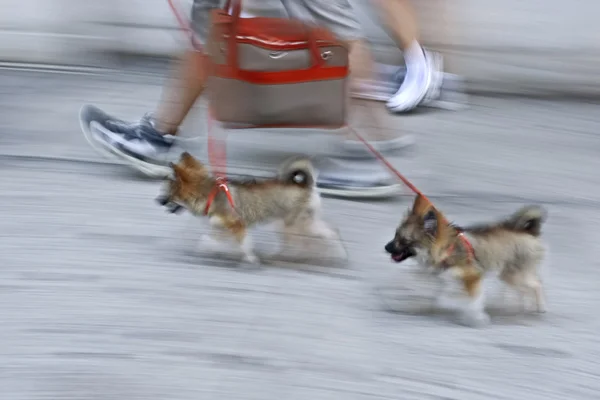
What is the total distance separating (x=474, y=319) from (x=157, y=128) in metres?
2.07

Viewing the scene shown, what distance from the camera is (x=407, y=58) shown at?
19.2ft

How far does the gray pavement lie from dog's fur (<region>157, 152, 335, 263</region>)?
0.70ft

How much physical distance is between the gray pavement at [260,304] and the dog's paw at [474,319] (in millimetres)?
42

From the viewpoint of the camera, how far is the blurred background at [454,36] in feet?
21.2

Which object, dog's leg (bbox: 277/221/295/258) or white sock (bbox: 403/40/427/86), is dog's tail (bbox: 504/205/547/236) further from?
white sock (bbox: 403/40/427/86)

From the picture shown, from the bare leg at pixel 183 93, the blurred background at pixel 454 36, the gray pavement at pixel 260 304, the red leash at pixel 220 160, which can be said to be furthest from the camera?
the blurred background at pixel 454 36

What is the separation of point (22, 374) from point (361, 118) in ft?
7.72

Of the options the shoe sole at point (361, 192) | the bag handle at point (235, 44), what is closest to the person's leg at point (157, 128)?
the bag handle at point (235, 44)

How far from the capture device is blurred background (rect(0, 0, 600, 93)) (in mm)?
6461

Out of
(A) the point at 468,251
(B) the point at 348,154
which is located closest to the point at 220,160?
(B) the point at 348,154

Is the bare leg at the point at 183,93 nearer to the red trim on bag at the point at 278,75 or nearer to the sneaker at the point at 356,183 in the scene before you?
the red trim on bag at the point at 278,75

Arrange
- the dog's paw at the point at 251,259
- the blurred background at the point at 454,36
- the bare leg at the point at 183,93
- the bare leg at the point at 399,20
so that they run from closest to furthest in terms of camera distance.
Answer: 1. the dog's paw at the point at 251,259
2. the bare leg at the point at 183,93
3. the bare leg at the point at 399,20
4. the blurred background at the point at 454,36

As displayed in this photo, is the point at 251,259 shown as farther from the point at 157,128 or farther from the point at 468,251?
the point at 157,128

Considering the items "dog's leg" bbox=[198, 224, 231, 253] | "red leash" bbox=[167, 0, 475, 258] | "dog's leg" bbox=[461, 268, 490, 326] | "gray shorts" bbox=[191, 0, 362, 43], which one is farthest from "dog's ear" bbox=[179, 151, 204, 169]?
"dog's leg" bbox=[461, 268, 490, 326]
